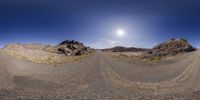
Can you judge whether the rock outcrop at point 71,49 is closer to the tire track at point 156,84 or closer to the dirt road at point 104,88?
the dirt road at point 104,88

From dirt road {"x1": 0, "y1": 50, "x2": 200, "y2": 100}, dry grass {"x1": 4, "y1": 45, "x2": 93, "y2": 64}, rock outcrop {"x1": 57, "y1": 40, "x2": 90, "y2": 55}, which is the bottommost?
dirt road {"x1": 0, "y1": 50, "x2": 200, "y2": 100}

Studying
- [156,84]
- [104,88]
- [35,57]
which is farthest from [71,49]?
[104,88]

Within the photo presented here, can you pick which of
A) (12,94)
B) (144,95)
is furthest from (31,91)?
(144,95)

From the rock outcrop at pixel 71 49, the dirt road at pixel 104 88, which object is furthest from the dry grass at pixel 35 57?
the rock outcrop at pixel 71 49

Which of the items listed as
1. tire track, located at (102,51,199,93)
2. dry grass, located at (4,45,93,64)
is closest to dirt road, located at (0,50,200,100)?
tire track, located at (102,51,199,93)

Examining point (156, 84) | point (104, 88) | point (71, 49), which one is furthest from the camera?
point (71, 49)

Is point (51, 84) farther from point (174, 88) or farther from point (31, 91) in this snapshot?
point (174, 88)

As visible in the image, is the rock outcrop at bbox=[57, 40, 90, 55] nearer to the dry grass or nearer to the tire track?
the dry grass

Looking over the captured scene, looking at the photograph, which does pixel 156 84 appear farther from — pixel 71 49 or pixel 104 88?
pixel 71 49

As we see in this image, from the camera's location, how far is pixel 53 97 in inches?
730

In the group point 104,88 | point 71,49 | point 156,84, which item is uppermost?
point 71,49

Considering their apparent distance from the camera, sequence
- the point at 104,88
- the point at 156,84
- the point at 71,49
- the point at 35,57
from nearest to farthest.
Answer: the point at 104,88
the point at 156,84
the point at 35,57
the point at 71,49

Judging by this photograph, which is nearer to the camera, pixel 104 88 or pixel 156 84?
pixel 104 88

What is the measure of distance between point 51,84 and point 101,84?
4.25 metres
